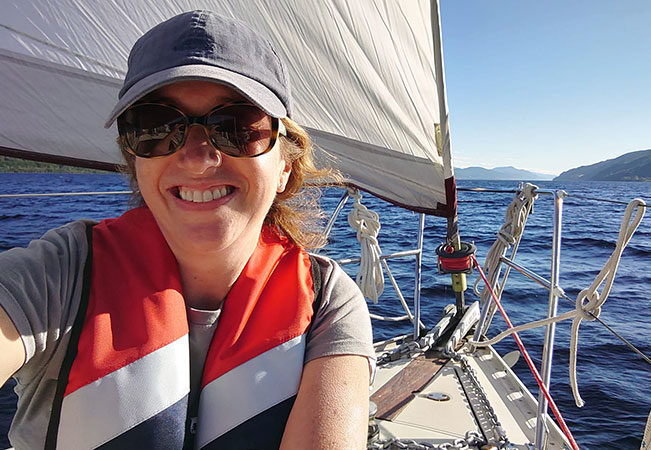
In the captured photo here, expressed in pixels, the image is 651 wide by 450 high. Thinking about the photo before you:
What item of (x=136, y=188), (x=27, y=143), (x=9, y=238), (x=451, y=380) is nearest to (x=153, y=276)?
(x=136, y=188)

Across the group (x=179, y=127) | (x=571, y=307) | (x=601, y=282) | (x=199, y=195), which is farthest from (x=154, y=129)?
(x=571, y=307)

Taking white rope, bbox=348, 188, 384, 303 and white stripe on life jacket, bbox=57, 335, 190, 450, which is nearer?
white stripe on life jacket, bbox=57, 335, 190, 450

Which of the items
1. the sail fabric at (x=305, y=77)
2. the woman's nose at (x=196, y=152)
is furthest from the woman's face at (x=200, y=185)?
the sail fabric at (x=305, y=77)

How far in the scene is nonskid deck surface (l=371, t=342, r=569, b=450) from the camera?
7.15 feet

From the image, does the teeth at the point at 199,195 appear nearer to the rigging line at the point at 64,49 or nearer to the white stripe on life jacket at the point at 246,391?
the white stripe on life jacket at the point at 246,391

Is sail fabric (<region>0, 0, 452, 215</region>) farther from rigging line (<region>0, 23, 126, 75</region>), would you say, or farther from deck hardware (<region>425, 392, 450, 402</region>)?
deck hardware (<region>425, 392, 450, 402</region>)

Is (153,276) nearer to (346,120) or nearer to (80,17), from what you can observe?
(80,17)

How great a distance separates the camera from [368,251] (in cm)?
260

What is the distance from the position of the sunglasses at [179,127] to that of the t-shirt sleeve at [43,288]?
0.25 meters

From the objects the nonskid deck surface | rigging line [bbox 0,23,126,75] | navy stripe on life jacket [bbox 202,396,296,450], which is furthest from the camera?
the nonskid deck surface

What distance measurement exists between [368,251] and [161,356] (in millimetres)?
1762

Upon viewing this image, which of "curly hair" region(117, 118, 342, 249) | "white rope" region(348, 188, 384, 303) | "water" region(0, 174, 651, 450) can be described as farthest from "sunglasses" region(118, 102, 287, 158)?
"water" region(0, 174, 651, 450)

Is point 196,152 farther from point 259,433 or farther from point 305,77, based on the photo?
point 305,77

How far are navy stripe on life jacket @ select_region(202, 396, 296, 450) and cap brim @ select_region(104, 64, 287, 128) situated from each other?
2.02 ft
